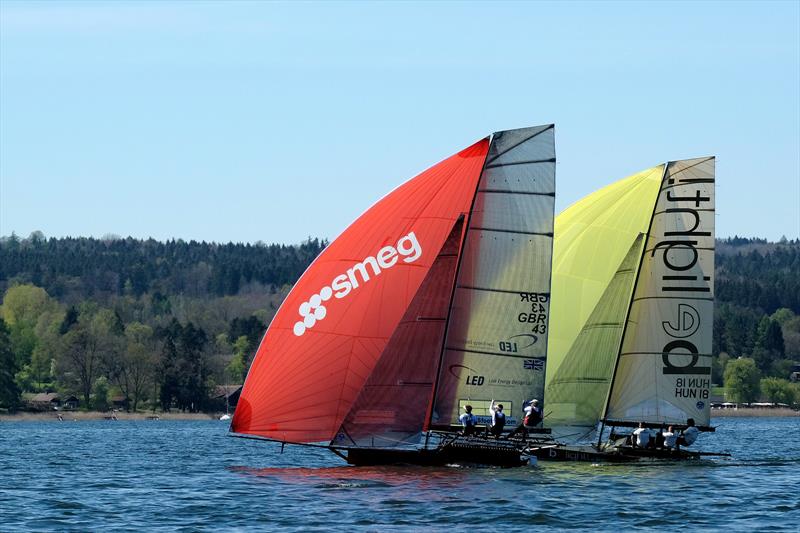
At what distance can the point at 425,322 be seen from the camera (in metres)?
41.9

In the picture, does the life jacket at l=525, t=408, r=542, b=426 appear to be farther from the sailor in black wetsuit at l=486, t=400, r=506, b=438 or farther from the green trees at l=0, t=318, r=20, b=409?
the green trees at l=0, t=318, r=20, b=409

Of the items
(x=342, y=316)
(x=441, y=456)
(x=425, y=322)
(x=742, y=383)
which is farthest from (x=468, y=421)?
(x=742, y=383)

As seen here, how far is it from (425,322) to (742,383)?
139m

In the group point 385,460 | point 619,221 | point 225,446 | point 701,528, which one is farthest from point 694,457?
point 225,446

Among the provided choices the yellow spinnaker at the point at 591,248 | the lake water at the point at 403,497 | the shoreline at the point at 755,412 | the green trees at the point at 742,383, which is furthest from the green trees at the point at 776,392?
the yellow spinnaker at the point at 591,248

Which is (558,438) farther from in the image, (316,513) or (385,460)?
(316,513)

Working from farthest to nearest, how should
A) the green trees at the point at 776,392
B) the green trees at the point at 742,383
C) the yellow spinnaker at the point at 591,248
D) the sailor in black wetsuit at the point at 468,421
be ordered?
the green trees at the point at 776,392, the green trees at the point at 742,383, the yellow spinnaker at the point at 591,248, the sailor in black wetsuit at the point at 468,421

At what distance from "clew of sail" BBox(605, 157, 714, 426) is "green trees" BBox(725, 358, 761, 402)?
13077 cm

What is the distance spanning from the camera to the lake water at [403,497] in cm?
3403

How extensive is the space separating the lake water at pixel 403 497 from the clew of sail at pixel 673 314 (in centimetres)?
219

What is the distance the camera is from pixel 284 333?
40.6m

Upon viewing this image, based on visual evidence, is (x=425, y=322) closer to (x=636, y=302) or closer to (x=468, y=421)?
(x=468, y=421)

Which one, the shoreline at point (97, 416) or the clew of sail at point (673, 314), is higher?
the clew of sail at point (673, 314)

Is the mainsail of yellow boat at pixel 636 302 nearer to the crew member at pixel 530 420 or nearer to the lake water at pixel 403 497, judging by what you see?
the lake water at pixel 403 497
